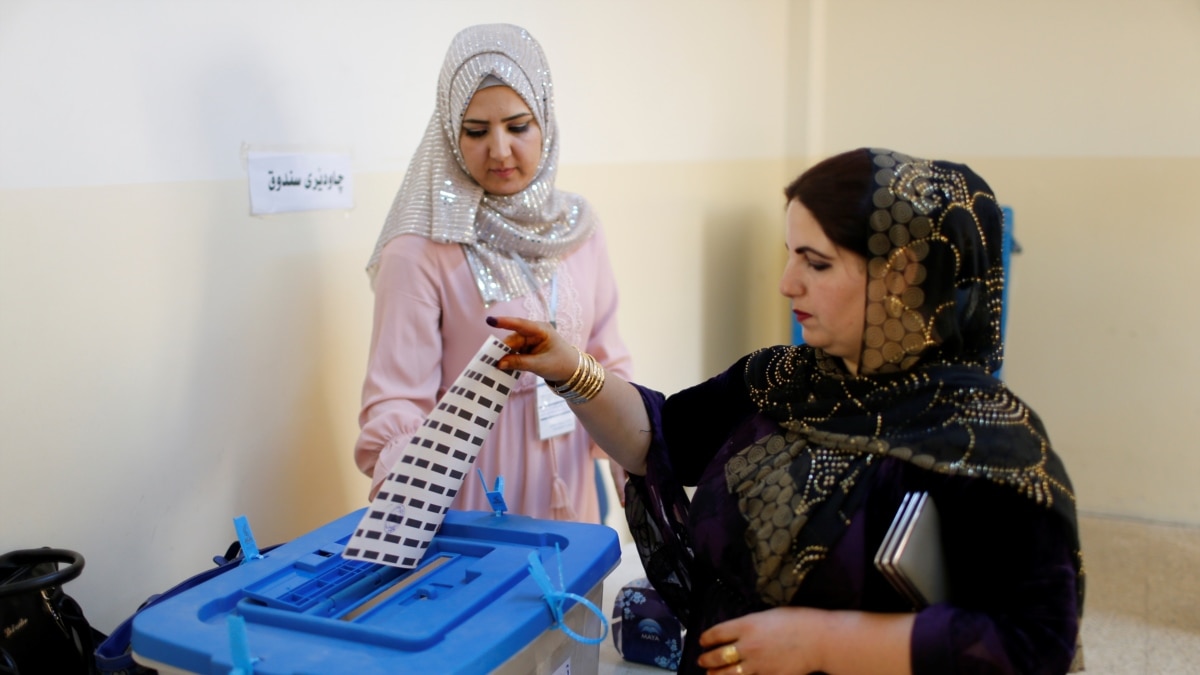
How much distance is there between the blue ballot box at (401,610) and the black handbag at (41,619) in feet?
0.97

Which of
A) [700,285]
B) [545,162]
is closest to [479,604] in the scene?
[545,162]

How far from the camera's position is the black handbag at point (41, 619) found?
42.5 inches

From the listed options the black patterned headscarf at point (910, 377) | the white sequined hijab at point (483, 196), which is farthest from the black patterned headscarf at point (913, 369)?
the white sequined hijab at point (483, 196)

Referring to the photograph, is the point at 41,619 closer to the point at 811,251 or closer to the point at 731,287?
the point at 811,251

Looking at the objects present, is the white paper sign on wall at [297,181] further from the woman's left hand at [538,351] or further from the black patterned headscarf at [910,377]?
the black patterned headscarf at [910,377]

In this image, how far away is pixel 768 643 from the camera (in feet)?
2.93

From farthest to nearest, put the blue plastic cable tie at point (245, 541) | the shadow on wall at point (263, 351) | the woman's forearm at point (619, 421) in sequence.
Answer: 1. the shadow on wall at point (263, 351)
2. the woman's forearm at point (619, 421)
3. the blue plastic cable tie at point (245, 541)

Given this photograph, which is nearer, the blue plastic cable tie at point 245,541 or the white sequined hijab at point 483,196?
the blue plastic cable tie at point 245,541

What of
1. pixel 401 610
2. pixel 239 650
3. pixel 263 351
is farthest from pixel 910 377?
pixel 263 351

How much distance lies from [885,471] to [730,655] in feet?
0.76

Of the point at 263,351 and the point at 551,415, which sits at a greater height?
the point at 263,351

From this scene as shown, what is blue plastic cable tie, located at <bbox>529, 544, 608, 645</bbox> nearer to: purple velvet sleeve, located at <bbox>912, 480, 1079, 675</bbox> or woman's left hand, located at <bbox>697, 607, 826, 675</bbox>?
woman's left hand, located at <bbox>697, 607, 826, 675</bbox>

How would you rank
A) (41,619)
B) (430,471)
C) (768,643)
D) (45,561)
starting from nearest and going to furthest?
(768,643) < (430,471) < (41,619) < (45,561)

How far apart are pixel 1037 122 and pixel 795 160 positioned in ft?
3.04
